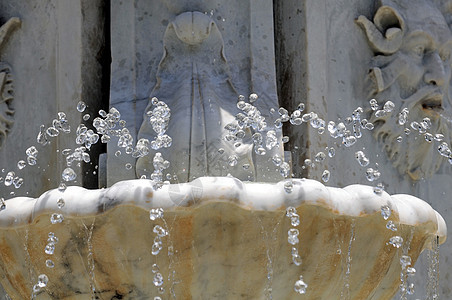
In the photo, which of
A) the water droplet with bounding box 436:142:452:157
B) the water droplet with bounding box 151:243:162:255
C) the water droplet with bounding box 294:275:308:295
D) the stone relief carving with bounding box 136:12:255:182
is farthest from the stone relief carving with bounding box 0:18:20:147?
the water droplet with bounding box 436:142:452:157

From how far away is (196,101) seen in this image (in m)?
4.71

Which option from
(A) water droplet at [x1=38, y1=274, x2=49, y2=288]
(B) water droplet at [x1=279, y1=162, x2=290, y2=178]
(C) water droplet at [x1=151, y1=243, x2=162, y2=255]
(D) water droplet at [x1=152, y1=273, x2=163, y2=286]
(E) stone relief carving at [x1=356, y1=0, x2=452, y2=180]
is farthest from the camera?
(E) stone relief carving at [x1=356, y1=0, x2=452, y2=180]

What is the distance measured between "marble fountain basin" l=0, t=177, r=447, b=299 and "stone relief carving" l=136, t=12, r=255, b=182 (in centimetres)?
80

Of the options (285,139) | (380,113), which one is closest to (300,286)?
(285,139)

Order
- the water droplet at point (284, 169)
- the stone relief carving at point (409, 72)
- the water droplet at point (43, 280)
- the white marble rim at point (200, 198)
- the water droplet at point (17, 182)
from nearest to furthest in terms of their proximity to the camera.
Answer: the white marble rim at point (200, 198), the water droplet at point (43, 280), the water droplet at point (284, 169), the water droplet at point (17, 182), the stone relief carving at point (409, 72)

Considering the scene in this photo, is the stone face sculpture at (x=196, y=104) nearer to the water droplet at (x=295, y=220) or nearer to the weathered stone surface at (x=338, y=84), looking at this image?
the weathered stone surface at (x=338, y=84)

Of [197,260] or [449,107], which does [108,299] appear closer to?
[197,260]

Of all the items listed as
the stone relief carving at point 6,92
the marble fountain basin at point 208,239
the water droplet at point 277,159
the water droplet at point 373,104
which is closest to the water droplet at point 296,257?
the marble fountain basin at point 208,239

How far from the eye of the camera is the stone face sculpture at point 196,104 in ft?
14.9

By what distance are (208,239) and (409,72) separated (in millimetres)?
1950

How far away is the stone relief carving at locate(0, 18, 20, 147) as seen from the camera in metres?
5.20

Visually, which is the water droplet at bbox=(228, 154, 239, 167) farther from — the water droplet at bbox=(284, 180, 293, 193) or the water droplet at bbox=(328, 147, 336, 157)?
the water droplet at bbox=(284, 180, 293, 193)

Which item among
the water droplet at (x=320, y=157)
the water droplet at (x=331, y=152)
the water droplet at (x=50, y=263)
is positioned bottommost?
the water droplet at (x=50, y=263)

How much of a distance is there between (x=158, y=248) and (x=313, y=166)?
4.49ft
